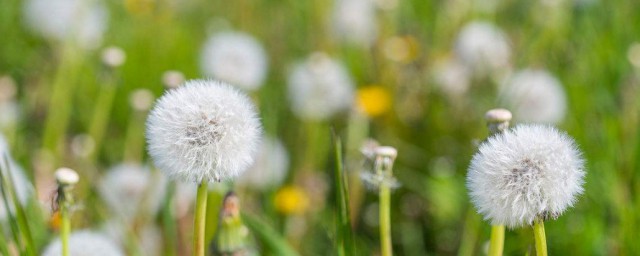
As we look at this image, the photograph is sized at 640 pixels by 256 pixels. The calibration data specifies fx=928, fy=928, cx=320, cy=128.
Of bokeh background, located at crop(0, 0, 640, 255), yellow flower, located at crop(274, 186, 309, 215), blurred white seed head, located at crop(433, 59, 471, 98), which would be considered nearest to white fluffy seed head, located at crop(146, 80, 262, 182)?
bokeh background, located at crop(0, 0, 640, 255)

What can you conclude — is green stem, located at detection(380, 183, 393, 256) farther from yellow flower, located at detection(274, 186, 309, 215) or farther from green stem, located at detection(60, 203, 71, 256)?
yellow flower, located at detection(274, 186, 309, 215)

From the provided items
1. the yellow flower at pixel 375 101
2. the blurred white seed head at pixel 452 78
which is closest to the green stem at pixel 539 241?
the yellow flower at pixel 375 101

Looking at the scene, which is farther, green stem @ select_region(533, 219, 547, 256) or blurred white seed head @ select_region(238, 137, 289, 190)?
blurred white seed head @ select_region(238, 137, 289, 190)

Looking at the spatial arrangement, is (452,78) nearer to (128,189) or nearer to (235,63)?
(235,63)

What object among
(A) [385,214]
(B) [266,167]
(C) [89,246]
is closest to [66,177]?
(A) [385,214]

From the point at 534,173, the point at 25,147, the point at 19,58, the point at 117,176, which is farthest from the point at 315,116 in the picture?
the point at 534,173

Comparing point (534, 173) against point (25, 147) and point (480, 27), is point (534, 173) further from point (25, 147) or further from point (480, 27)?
point (480, 27)
